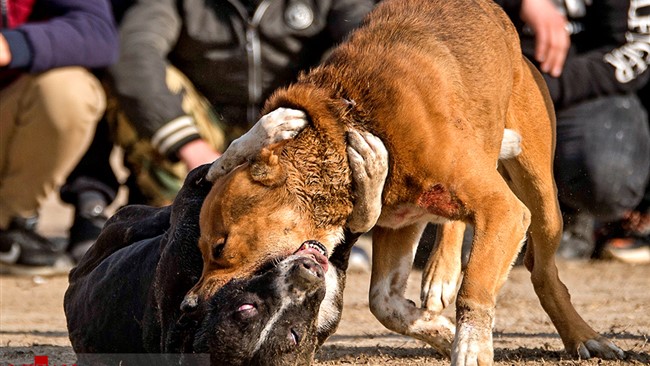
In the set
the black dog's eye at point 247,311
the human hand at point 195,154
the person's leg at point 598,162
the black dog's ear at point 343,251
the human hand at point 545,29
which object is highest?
the black dog's eye at point 247,311

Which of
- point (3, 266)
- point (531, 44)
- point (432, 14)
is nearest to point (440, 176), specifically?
point (432, 14)

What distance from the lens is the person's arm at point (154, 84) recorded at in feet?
25.3

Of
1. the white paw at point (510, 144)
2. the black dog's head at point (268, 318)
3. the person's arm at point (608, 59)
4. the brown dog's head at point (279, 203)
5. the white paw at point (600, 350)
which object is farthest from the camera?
the person's arm at point (608, 59)

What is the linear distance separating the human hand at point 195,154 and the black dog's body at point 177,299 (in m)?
2.44

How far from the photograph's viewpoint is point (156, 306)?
4.27 m

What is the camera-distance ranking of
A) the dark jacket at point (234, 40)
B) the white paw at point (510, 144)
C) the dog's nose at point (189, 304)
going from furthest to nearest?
the dark jacket at point (234, 40) → the white paw at point (510, 144) → the dog's nose at point (189, 304)

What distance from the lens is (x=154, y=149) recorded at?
7930mm

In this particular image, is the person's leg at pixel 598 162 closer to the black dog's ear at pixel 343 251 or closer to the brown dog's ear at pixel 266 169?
the black dog's ear at pixel 343 251

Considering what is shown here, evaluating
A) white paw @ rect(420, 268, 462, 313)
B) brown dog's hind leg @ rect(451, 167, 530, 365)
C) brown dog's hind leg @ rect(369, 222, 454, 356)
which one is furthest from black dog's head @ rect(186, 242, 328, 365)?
white paw @ rect(420, 268, 462, 313)

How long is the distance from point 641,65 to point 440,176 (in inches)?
173

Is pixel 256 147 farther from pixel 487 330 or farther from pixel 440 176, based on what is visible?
pixel 487 330

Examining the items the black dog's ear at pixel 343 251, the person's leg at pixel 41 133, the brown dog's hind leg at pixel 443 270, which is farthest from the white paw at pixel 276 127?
the person's leg at pixel 41 133

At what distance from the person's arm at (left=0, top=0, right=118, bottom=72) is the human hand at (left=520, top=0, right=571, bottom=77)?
271 cm

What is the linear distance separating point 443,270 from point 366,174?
1140 mm
